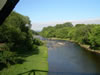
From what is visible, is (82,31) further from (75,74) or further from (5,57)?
(5,57)

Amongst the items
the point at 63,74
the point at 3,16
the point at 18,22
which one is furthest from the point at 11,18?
the point at 3,16

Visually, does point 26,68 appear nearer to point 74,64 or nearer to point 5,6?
point 74,64

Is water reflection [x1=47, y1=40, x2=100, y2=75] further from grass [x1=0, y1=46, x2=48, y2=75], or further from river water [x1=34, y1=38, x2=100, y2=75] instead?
grass [x1=0, y1=46, x2=48, y2=75]

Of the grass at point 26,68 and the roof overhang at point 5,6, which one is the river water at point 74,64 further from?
the roof overhang at point 5,6

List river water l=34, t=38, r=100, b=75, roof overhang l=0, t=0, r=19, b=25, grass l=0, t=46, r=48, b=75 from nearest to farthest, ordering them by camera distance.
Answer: roof overhang l=0, t=0, r=19, b=25, grass l=0, t=46, r=48, b=75, river water l=34, t=38, r=100, b=75

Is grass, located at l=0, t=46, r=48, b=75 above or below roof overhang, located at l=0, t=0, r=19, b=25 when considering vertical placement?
below

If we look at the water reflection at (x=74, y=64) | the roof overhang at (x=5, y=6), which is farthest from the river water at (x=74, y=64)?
the roof overhang at (x=5, y=6)

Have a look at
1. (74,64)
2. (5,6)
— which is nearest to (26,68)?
(74,64)

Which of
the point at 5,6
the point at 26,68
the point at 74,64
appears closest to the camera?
the point at 5,6

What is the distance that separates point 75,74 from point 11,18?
1156cm

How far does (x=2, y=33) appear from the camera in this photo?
12781 millimetres

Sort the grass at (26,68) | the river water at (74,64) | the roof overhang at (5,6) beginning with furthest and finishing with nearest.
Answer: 1. the river water at (74,64)
2. the grass at (26,68)
3. the roof overhang at (5,6)

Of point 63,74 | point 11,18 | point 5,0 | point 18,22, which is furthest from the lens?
point 18,22

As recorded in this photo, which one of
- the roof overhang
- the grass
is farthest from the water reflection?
the roof overhang
